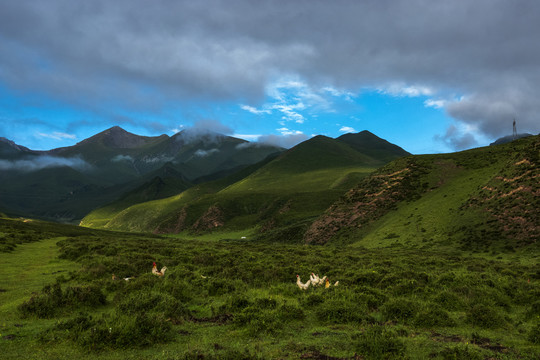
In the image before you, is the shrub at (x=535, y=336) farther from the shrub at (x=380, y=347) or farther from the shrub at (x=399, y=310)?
the shrub at (x=380, y=347)

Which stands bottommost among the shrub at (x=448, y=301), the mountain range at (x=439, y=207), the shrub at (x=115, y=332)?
the shrub at (x=448, y=301)

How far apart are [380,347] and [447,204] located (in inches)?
2550

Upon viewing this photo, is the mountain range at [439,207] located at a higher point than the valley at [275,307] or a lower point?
higher

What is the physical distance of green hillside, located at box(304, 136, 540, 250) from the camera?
49.0 m

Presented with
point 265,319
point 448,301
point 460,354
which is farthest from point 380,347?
point 448,301

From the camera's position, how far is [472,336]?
1270 cm

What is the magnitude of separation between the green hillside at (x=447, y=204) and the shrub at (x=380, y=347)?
4461 centimetres

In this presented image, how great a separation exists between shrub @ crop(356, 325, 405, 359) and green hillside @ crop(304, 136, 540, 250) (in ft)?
146

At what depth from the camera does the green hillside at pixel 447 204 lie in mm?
48956

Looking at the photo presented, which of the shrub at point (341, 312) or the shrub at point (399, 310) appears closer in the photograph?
the shrub at point (341, 312)

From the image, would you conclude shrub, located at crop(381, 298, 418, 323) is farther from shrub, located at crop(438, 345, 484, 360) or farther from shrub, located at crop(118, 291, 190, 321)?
shrub, located at crop(118, 291, 190, 321)

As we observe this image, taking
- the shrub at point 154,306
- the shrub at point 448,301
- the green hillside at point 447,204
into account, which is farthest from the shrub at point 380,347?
the green hillside at point 447,204

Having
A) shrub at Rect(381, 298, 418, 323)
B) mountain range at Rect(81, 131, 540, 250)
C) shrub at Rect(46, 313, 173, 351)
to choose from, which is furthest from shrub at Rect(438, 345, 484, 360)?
mountain range at Rect(81, 131, 540, 250)

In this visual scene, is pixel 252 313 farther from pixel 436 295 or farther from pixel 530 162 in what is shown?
pixel 530 162
